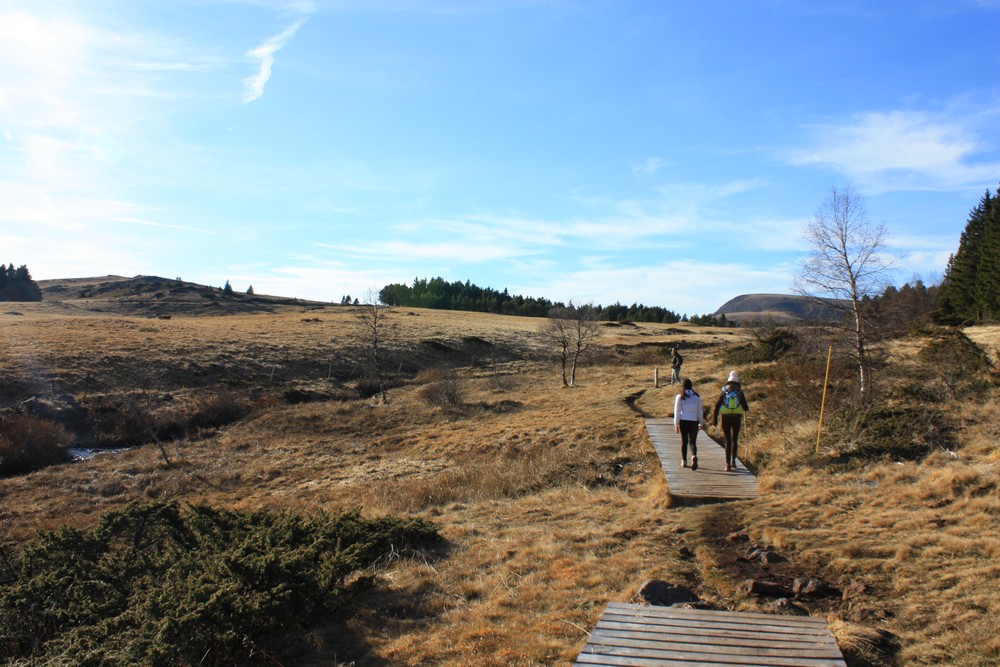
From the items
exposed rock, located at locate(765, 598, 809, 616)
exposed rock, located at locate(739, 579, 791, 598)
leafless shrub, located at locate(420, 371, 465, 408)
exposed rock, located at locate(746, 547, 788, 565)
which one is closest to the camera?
exposed rock, located at locate(765, 598, 809, 616)

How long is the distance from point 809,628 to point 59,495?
69.2 ft

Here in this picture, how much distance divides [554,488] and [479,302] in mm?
100823

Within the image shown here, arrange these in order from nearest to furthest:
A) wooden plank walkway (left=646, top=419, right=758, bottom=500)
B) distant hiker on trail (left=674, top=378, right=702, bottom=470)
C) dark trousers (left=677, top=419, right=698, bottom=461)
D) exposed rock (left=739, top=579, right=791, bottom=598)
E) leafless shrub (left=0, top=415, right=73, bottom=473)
Answer: exposed rock (left=739, top=579, right=791, bottom=598)
wooden plank walkway (left=646, top=419, right=758, bottom=500)
distant hiker on trail (left=674, top=378, right=702, bottom=470)
dark trousers (left=677, top=419, right=698, bottom=461)
leafless shrub (left=0, top=415, right=73, bottom=473)

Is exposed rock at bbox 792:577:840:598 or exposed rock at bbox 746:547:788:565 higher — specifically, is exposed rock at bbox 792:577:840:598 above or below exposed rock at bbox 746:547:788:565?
above

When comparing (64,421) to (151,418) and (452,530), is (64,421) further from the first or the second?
(452,530)

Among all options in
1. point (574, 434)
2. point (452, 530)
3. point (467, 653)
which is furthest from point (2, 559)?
point (574, 434)

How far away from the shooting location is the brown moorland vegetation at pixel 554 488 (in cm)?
591

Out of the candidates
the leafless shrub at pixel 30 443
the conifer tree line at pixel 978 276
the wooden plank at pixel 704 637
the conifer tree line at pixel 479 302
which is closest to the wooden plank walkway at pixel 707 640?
the wooden plank at pixel 704 637

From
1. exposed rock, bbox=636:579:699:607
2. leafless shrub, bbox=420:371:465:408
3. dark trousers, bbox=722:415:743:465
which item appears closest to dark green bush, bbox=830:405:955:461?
dark trousers, bbox=722:415:743:465

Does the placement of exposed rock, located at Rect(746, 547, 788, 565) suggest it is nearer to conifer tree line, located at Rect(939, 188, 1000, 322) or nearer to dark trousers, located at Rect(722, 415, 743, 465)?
dark trousers, located at Rect(722, 415, 743, 465)

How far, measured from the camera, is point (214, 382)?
1428 inches

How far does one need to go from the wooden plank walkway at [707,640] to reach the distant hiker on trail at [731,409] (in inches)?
271

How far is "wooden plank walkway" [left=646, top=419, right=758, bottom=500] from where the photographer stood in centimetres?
1054

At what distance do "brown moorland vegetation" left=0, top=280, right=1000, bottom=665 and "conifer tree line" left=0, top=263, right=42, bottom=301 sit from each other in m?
63.2
